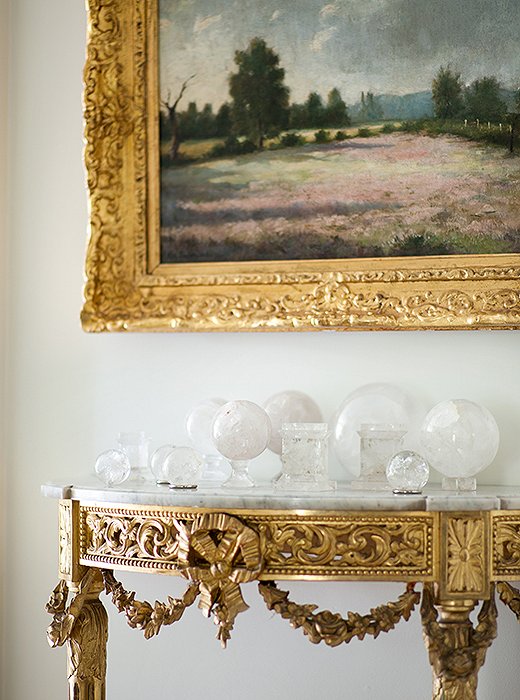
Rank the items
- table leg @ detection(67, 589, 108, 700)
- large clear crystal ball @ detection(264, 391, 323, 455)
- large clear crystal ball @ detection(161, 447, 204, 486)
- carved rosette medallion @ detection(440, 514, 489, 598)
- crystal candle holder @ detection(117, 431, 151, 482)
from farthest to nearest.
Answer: crystal candle holder @ detection(117, 431, 151, 482) → large clear crystal ball @ detection(264, 391, 323, 455) → table leg @ detection(67, 589, 108, 700) → large clear crystal ball @ detection(161, 447, 204, 486) → carved rosette medallion @ detection(440, 514, 489, 598)

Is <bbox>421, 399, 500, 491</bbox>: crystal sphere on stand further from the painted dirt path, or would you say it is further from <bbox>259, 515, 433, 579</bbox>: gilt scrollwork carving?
the painted dirt path

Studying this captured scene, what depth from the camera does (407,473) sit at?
260cm

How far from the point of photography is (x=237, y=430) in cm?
272

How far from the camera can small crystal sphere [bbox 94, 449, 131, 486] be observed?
2.79m

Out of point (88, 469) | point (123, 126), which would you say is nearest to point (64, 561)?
point (88, 469)

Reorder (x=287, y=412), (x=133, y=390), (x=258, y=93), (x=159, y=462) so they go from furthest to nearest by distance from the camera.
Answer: (x=133, y=390), (x=258, y=93), (x=287, y=412), (x=159, y=462)

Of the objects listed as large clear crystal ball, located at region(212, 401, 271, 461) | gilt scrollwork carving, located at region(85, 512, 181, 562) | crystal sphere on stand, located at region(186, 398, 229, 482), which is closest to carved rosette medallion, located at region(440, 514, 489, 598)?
large clear crystal ball, located at region(212, 401, 271, 461)

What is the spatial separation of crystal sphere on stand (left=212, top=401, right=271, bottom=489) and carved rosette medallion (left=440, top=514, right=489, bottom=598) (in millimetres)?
563

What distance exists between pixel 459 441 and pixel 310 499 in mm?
480

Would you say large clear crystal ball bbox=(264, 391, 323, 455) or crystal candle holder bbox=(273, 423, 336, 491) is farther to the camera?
large clear crystal ball bbox=(264, 391, 323, 455)

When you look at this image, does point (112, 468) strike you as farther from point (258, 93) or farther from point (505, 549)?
point (258, 93)

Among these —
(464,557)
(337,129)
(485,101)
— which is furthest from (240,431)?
(485,101)

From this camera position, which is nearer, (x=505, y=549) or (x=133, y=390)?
(x=505, y=549)

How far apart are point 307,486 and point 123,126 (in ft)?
4.41
